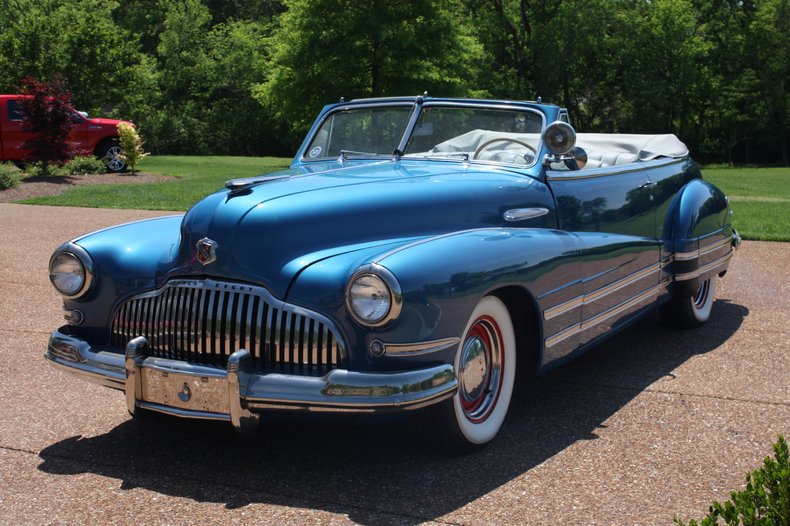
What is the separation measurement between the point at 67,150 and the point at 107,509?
17.0 m

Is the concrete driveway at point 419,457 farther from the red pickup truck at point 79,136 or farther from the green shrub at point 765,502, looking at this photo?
the red pickup truck at point 79,136

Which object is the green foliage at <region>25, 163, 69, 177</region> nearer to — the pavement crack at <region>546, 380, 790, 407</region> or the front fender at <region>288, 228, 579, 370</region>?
the pavement crack at <region>546, 380, 790, 407</region>

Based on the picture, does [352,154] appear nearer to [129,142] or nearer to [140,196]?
[140,196]

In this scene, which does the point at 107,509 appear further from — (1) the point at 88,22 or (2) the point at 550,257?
(1) the point at 88,22

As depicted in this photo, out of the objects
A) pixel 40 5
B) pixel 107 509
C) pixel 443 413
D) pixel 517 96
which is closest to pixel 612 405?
pixel 443 413

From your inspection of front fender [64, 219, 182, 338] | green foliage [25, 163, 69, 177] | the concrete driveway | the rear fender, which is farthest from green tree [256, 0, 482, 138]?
front fender [64, 219, 182, 338]

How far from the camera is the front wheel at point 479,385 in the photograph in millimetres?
3824

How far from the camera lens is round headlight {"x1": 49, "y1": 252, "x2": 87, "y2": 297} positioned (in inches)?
169

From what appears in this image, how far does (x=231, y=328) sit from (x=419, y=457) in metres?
1.01

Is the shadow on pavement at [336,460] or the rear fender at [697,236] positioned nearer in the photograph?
the shadow on pavement at [336,460]

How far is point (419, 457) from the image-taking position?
158 inches

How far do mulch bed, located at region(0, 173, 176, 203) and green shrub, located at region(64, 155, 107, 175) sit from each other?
38cm

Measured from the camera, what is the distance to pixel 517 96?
42.8 meters

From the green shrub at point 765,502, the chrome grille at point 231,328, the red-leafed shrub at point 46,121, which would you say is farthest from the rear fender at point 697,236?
the red-leafed shrub at point 46,121
